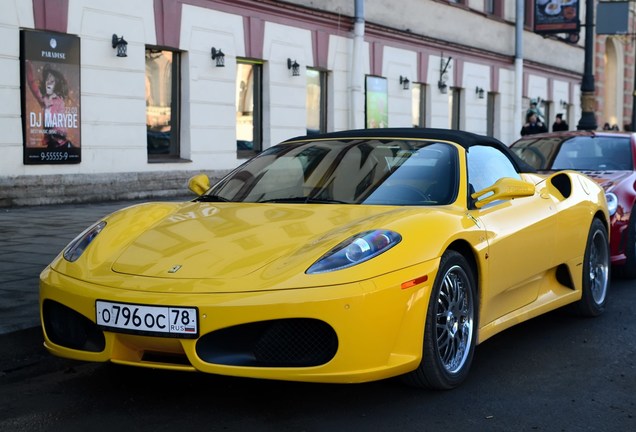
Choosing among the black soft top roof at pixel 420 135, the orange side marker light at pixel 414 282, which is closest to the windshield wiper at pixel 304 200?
the black soft top roof at pixel 420 135

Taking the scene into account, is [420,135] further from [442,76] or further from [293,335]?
[442,76]

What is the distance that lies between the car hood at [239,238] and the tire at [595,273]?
218 centimetres

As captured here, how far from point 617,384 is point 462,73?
21.5 metres

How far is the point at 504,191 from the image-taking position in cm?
502

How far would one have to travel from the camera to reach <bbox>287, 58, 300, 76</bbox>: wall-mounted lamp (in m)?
18.6

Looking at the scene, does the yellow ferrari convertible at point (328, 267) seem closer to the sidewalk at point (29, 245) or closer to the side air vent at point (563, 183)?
the side air vent at point (563, 183)

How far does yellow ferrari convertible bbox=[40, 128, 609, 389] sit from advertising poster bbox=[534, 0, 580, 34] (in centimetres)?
2260

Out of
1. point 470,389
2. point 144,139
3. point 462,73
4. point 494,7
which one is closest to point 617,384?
point 470,389

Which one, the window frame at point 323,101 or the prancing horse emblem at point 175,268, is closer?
the prancing horse emblem at point 175,268

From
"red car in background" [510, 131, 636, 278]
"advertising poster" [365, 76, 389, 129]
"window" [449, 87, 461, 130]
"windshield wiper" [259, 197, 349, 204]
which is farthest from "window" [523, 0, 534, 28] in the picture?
"windshield wiper" [259, 197, 349, 204]

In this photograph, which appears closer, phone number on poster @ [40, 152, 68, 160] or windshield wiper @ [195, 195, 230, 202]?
windshield wiper @ [195, 195, 230, 202]

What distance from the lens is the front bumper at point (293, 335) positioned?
153 inches

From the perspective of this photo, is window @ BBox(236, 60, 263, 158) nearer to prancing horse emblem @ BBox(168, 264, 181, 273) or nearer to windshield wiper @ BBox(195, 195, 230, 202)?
windshield wiper @ BBox(195, 195, 230, 202)

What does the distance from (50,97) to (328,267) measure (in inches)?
418
